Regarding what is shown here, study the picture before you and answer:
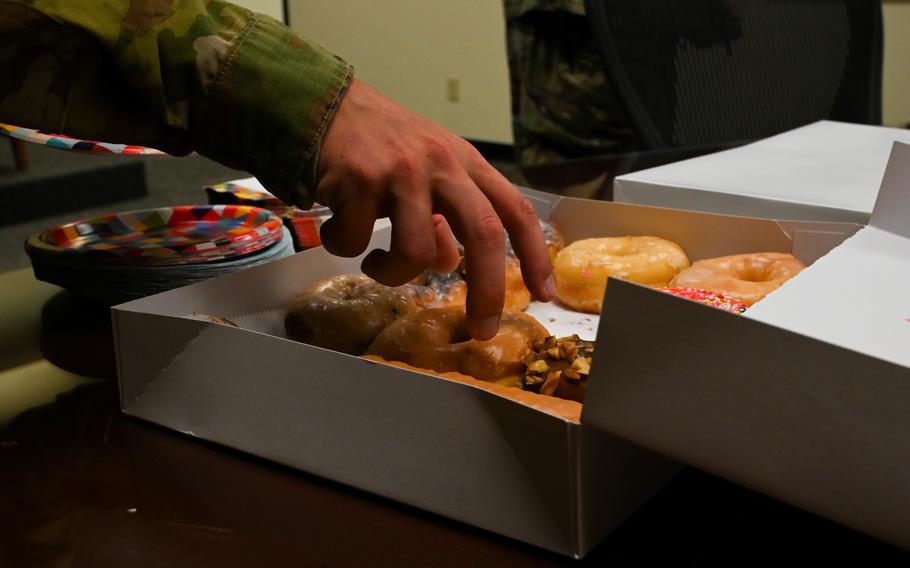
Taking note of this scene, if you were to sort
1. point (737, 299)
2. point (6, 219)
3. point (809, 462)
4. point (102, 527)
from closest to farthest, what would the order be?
point (809, 462) → point (102, 527) → point (737, 299) → point (6, 219)

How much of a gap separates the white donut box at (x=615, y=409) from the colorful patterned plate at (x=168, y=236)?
17 centimetres

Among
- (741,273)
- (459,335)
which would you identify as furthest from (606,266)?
(459,335)

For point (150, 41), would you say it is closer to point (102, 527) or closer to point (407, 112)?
point (407, 112)

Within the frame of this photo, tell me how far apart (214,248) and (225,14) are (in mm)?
331

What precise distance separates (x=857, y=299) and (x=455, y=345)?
0.29 meters

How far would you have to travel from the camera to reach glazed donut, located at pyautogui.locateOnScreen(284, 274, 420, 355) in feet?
2.57

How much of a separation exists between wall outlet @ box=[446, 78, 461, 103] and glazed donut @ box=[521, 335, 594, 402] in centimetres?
434

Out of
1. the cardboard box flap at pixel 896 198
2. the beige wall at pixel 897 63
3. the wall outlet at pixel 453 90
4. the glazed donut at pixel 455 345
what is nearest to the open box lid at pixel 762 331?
the cardboard box flap at pixel 896 198

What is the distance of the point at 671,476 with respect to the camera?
56cm

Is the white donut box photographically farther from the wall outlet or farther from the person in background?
the wall outlet

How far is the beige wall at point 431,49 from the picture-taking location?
470 cm

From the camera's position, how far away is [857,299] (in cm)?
55

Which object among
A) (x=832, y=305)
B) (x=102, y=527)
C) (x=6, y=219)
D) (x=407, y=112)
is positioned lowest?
(x=6, y=219)

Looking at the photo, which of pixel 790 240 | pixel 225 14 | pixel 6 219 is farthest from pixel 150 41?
pixel 6 219
